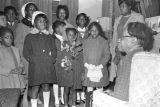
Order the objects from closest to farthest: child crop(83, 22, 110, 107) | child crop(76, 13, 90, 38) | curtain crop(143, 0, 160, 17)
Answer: child crop(83, 22, 110, 107) → child crop(76, 13, 90, 38) → curtain crop(143, 0, 160, 17)

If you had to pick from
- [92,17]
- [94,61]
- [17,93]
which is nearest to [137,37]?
[17,93]

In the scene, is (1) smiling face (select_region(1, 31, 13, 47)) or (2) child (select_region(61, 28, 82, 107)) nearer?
(1) smiling face (select_region(1, 31, 13, 47))

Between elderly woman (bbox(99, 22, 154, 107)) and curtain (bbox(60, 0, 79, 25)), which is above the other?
curtain (bbox(60, 0, 79, 25))

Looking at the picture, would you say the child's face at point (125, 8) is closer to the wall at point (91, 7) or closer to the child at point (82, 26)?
the child at point (82, 26)

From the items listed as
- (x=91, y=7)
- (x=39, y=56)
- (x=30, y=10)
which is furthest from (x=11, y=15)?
(x=91, y=7)

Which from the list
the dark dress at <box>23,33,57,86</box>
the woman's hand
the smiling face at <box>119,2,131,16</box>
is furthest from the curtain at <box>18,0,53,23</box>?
the woman's hand

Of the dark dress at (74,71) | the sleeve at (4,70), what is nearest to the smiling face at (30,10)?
the dark dress at (74,71)

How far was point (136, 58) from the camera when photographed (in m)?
1.81

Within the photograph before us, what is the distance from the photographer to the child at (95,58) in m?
3.86

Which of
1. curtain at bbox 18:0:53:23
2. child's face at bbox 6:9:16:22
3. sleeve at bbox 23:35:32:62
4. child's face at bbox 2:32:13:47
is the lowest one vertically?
sleeve at bbox 23:35:32:62

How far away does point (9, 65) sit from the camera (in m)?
3.39

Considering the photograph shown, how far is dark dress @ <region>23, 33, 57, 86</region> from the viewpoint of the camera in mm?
3689

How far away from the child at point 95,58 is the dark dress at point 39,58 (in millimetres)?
500

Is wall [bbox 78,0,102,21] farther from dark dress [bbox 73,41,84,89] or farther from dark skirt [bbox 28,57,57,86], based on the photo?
dark skirt [bbox 28,57,57,86]
